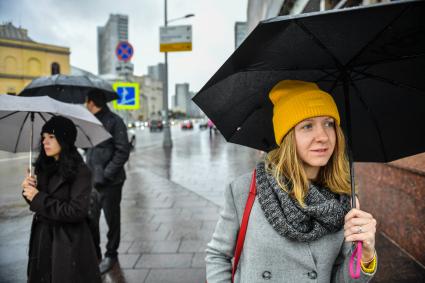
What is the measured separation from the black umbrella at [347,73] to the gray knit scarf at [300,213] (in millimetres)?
264

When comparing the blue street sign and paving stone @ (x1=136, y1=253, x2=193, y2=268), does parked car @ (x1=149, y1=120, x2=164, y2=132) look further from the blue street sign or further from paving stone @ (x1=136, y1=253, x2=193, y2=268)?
paving stone @ (x1=136, y1=253, x2=193, y2=268)

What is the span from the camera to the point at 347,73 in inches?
62.5

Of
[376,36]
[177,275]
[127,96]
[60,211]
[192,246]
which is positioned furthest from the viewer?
[127,96]

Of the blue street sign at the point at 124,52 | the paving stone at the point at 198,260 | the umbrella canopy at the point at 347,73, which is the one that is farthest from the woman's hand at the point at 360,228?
the blue street sign at the point at 124,52

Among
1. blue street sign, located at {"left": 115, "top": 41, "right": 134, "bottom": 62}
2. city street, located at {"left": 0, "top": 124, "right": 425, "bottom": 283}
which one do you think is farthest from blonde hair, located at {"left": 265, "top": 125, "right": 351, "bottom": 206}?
blue street sign, located at {"left": 115, "top": 41, "right": 134, "bottom": 62}

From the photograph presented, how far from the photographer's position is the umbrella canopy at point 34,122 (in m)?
2.49

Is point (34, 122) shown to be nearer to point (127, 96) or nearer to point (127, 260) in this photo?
point (127, 260)

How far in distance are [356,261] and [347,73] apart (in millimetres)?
801

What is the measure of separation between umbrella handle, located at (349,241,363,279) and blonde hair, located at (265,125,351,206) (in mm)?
255

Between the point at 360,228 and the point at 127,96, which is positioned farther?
the point at 127,96

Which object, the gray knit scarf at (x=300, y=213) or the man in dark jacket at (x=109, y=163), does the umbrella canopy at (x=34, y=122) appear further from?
the gray knit scarf at (x=300, y=213)

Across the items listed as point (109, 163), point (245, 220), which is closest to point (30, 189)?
point (109, 163)

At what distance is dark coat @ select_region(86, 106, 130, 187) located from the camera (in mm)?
3885

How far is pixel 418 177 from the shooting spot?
11.5ft
